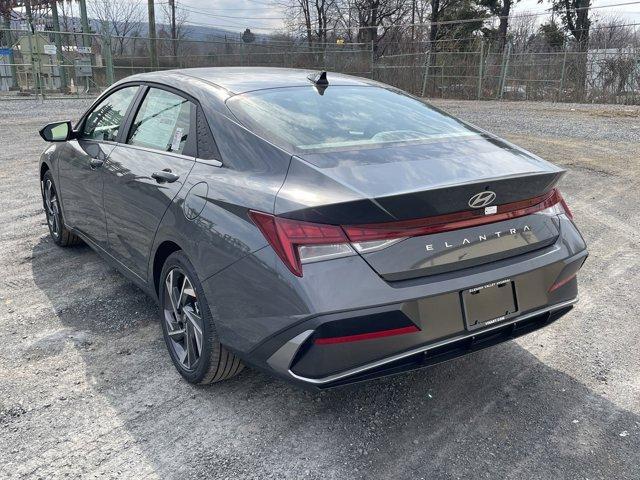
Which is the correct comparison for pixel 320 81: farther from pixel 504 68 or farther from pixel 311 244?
pixel 504 68

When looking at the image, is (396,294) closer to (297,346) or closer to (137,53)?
(297,346)

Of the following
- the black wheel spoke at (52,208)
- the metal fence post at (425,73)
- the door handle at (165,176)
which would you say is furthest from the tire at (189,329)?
the metal fence post at (425,73)

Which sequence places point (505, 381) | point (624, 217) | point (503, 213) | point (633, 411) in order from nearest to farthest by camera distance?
point (503, 213) → point (633, 411) → point (505, 381) → point (624, 217)

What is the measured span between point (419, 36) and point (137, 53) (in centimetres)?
1579

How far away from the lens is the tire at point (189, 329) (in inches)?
108

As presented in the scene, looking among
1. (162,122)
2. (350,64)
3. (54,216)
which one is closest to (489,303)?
(162,122)

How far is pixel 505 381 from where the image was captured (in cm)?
307

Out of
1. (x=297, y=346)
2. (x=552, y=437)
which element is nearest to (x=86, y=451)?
(x=297, y=346)

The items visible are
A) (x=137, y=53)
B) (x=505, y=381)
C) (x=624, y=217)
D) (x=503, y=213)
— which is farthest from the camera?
(x=137, y=53)

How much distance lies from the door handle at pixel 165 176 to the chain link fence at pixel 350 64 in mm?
18295

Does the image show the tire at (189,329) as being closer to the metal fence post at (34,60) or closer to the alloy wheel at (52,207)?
the alloy wheel at (52,207)

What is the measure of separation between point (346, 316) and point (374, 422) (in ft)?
2.66

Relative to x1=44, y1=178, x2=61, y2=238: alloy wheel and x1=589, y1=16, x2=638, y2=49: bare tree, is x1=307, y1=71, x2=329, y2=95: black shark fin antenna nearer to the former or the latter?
x1=44, y1=178, x2=61, y2=238: alloy wheel

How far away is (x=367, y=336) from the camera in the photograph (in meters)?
2.24
